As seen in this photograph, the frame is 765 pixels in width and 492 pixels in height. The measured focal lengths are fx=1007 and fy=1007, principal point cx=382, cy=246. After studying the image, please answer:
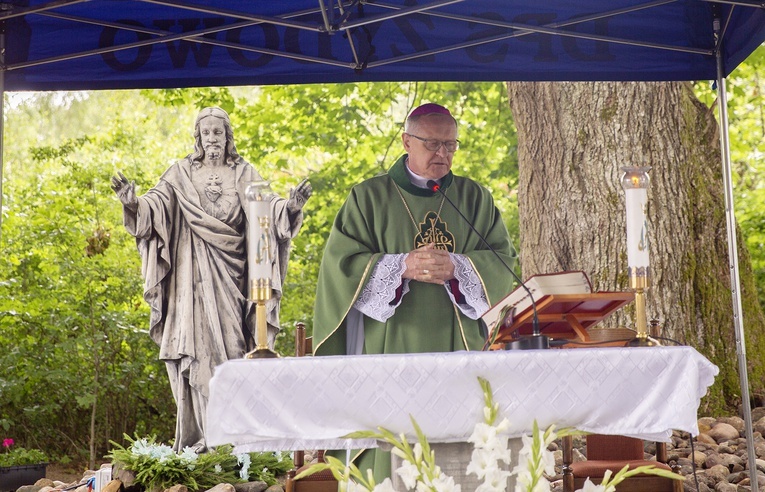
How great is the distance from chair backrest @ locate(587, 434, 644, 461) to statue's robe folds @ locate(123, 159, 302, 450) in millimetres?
2157

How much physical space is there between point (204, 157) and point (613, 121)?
3.34 metres

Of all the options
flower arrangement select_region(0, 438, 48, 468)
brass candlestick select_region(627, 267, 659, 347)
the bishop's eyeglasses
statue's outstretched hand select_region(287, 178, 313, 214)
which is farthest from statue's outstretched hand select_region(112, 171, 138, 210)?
flower arrangement select_region(0, 438, 48, 468)

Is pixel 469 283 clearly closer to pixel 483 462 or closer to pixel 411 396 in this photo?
pixel 411 396

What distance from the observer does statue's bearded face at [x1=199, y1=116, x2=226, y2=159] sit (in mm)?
6184

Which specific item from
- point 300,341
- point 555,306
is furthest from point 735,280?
point 300,341

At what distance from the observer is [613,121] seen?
7.87m

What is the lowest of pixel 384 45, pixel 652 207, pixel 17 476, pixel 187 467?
pixel 17 476

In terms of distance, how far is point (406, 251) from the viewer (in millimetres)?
4922

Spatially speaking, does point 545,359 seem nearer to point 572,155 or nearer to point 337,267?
point 337,267

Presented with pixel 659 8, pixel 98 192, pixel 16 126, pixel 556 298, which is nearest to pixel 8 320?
pixel 98 192

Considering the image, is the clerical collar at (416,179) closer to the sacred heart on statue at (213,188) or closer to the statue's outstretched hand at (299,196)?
the statue's outstretched hand at (299,196)

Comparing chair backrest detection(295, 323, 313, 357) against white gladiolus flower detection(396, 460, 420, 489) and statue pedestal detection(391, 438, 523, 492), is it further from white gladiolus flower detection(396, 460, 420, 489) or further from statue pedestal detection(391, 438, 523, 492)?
white gladiolus flower detection(396, 460, 420, 489)

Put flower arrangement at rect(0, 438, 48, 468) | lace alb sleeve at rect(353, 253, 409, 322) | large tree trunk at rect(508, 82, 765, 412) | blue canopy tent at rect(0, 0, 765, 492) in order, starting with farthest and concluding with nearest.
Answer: flower arrangement at rect(0, 438, 48, 468) < large tree trunk at rect(508, 82, 765, 412) < blue canopy tent at rect(0, 0, 765, 492) < lace alb sleeve at rect(353, 253, 409, 322)

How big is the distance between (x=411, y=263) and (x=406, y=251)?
0.50 meters
